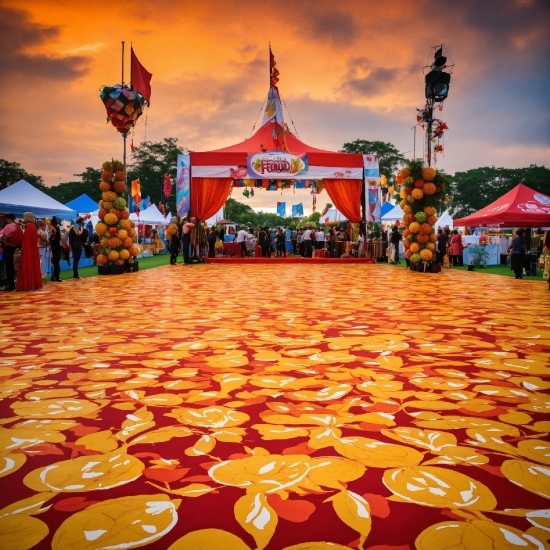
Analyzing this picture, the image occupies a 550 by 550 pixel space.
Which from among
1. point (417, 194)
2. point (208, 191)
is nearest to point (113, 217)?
point (208, 191)

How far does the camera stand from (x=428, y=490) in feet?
4.54

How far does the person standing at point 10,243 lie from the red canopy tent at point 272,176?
7.72 metres

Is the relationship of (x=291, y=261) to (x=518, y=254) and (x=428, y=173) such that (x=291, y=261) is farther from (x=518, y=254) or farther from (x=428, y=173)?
(x=518, y=254)

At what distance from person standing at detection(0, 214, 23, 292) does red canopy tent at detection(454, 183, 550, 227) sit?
11.2 m

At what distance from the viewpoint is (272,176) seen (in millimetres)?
14164

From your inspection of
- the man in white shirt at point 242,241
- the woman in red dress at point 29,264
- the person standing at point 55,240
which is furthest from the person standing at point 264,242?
the woman in red dress at point 29,264

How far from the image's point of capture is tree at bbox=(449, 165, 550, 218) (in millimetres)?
46781

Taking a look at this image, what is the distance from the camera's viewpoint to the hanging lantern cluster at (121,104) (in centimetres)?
924

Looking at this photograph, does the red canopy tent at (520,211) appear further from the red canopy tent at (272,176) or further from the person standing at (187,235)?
the person standing at (187,235)

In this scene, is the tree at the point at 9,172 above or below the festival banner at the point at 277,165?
above

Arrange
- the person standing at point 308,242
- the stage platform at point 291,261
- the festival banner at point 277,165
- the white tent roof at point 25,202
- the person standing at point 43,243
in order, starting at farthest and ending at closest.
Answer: the person standing at point 308,242, the stage platform at point 291,261, the festival banner at point 277,165, the white tent roof at point 25,202, the person standing at point 43,243

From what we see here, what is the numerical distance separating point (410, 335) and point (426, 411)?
5.65ft

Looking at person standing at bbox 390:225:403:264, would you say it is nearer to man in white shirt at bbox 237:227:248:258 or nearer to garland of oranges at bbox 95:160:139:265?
man in white shirt at bbox 237:227:248:258

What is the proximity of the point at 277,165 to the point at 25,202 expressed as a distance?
7.51 meters
